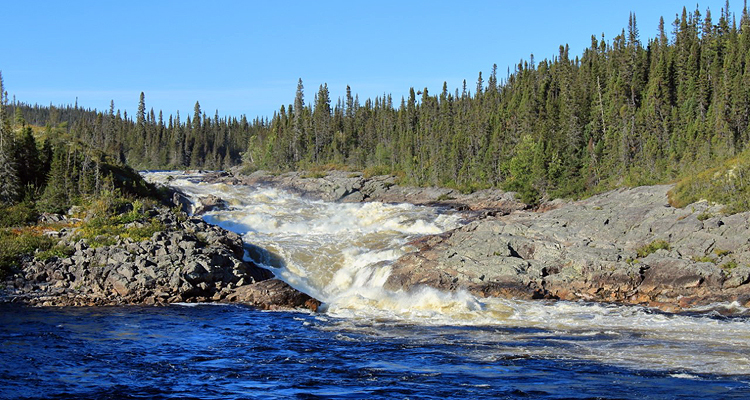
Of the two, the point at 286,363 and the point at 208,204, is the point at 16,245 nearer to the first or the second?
the point at 286,363

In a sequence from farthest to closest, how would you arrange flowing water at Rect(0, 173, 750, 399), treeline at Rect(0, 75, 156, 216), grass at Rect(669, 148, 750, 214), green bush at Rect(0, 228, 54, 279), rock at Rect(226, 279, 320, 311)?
treeline at Rect(0, 75, 156, 216)
grass at Rect(669, 148, 750, 214)
green bush at Rect(0, 228, 54, 279)
rock at Rect(226, 279, 320, 311)
flowing water at Rect(0, 173, 750, 399)

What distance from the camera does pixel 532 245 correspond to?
3544 cm

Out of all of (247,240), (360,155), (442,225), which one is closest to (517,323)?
(247,240)

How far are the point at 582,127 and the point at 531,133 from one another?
24.9ft

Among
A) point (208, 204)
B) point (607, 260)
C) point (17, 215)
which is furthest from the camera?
point (208, 204)

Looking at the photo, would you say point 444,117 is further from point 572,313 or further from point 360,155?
point 572,313

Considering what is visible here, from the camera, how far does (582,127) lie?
82.1 metres

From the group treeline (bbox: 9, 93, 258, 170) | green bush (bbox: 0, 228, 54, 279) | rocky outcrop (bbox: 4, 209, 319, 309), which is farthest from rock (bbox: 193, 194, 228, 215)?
treeline (bbox: 9, 93, 258, 170)

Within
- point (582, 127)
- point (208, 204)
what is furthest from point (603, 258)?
point (582, 127)

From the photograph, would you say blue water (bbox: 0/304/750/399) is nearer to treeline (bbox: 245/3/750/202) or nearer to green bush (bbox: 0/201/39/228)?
green bush (bbox: 0/201/39/228)

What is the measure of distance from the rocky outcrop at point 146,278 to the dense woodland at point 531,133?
355 inches

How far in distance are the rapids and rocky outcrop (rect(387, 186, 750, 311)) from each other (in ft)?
5.89

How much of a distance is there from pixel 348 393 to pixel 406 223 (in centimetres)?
3448

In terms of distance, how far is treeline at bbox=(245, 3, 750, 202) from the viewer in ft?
212
